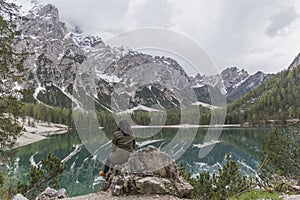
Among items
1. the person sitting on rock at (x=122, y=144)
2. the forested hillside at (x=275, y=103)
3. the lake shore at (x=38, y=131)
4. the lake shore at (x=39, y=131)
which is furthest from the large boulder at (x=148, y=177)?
the forested hillside at (x=275, y=103)

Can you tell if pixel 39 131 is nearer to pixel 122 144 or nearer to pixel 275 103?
pixel 122 144

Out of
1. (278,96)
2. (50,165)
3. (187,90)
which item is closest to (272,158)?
(187,90)

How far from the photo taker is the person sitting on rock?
8586 mm

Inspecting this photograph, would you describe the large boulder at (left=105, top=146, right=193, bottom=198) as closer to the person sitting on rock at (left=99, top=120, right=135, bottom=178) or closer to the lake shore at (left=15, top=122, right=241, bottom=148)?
the person sitting on rock at (left=99, top=120, right=135, bottom=178)

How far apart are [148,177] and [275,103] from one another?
514 ft

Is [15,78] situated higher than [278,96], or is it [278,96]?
[278,96]

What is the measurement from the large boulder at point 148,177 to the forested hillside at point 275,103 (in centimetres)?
11600

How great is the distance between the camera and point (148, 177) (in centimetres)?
827

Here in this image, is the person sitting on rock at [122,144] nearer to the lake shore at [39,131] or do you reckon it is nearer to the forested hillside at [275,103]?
the lake shore at [39,131]

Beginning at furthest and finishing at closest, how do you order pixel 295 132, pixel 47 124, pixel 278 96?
1. pixel 278 96
2. pixel 47 124
3. pixel 295 132

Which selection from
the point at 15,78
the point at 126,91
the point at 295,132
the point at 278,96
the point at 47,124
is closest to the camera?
the point at 126,91

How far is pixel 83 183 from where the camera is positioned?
25047 millimetres

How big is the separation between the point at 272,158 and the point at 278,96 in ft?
504

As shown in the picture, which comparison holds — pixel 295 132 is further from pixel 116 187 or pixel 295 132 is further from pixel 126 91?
pixel 116 187
